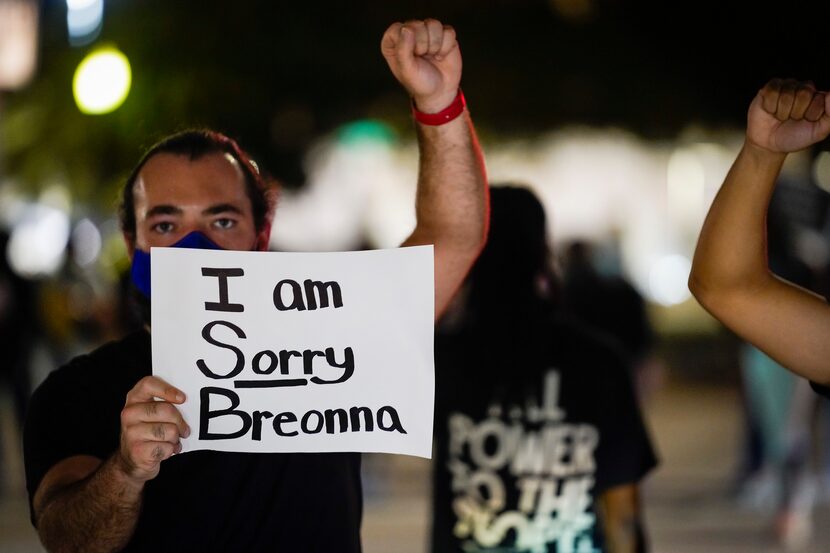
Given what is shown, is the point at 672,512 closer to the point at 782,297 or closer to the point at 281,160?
the point at 782,297

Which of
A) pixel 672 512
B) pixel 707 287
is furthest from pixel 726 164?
pixel 707 287

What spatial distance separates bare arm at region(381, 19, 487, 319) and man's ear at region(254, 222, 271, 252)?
1.10ft

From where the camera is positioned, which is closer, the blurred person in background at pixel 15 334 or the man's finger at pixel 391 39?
the man's finger at pixel 391 39

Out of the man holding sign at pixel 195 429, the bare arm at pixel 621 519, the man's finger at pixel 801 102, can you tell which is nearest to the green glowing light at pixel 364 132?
the bare arm at pixel 621 519

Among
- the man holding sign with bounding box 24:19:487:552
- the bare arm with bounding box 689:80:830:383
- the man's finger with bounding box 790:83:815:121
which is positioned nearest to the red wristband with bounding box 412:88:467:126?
the man holding sign with bounding box 24:19:487:552

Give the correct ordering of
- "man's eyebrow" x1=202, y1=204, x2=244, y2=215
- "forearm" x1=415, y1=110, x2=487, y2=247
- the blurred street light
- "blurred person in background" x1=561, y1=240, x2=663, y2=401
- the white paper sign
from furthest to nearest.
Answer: the blurred street light, "blurred person in background" x1=561, y1=240, x2=663, y2=401, "forearm" x1=415, y1=110, x2=487, y2=247, "man's eyebrow" x1=202, y1=204, x2=244, y2=215, the white paper sign

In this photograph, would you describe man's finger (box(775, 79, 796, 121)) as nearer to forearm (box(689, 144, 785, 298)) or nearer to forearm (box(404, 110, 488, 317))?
forearm (box(689, 144, 785, 298))

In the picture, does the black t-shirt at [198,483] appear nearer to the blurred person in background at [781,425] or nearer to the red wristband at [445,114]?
the red wristband at [445,114]

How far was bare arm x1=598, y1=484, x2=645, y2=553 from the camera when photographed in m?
3.53

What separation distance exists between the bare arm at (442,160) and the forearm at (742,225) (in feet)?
1.82

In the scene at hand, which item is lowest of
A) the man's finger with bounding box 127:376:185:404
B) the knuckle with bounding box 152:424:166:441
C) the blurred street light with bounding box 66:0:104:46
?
the knuckle with bounding box 152:424:166:441

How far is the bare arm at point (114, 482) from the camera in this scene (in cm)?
225

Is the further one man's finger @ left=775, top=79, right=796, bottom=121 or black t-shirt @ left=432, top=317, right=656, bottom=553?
black t-shirt @ left=432, top=317, right=656, bottom=553

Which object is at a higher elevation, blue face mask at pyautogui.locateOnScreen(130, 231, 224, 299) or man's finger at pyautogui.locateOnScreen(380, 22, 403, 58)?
man's finger at pyautogui.locateOnScreen(380, 22, 403, 58)
